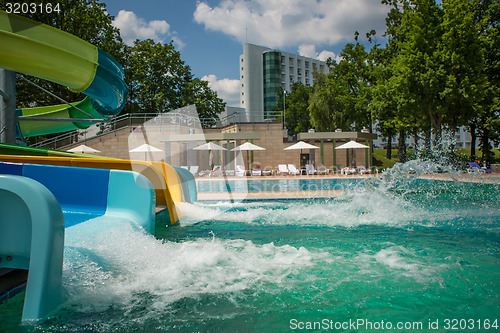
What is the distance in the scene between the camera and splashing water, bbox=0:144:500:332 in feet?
10.3

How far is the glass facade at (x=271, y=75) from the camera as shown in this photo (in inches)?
3445

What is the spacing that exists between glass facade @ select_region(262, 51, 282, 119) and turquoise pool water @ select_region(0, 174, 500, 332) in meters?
83.5

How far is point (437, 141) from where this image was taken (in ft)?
77.9

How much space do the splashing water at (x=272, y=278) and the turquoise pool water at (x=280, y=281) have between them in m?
0.01

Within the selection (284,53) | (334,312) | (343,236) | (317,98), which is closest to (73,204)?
(334,312)

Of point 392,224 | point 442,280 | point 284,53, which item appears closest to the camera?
point 442,280

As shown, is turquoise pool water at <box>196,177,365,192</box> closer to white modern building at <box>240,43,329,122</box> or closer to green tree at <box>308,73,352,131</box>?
green tree at <box>308,73,352,131</box>

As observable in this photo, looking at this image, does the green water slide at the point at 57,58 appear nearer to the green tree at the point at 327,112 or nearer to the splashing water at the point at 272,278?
the splashing water at the point at 272,278

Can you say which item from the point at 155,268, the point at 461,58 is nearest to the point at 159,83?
the point at 461,58

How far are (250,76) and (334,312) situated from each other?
8833 cm

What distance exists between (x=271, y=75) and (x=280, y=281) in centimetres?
8739

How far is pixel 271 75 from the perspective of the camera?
8750 cm

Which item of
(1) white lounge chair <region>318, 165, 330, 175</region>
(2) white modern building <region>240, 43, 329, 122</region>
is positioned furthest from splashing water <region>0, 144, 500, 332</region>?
(2) white modern building <region>240, 43, 329, 122</region>

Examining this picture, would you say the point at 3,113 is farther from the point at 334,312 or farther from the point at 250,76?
the point at 250,76
